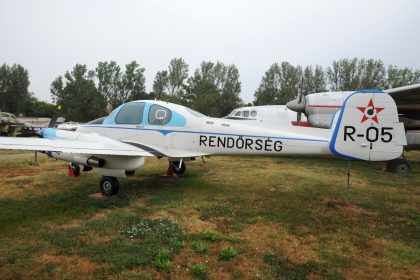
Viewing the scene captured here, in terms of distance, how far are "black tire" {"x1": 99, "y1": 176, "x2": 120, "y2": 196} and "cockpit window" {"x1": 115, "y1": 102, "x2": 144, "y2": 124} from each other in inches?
75.5

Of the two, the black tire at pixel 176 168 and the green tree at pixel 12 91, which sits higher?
the green tree at pixel 12 91

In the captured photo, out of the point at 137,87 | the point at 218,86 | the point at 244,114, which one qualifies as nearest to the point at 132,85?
the point at 137,87

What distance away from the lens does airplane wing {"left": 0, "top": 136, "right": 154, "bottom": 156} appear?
6305mm

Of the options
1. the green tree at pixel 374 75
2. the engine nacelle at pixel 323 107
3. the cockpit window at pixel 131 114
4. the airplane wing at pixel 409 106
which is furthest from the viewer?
the green tree at pixel 374 75

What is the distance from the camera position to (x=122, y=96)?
216 feet

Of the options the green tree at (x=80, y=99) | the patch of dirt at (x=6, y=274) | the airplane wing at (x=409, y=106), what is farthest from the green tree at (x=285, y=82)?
the patch of dirt at (x=6, y=274)

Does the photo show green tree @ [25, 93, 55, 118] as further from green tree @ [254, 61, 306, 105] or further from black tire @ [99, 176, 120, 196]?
black tire @ [99, 176, 120, 196]

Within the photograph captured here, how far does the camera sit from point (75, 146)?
7.00 metres

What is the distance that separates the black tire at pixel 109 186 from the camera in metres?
7.55

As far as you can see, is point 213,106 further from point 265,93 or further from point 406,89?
point 406,89

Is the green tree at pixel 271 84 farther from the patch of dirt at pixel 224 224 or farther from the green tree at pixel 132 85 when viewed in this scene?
the patch of dirt at pixel 224 224

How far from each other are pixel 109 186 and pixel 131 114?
2328 millimetres

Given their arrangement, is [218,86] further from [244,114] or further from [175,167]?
[175,167]

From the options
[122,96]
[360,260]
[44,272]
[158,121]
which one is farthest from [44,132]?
[122,96]
